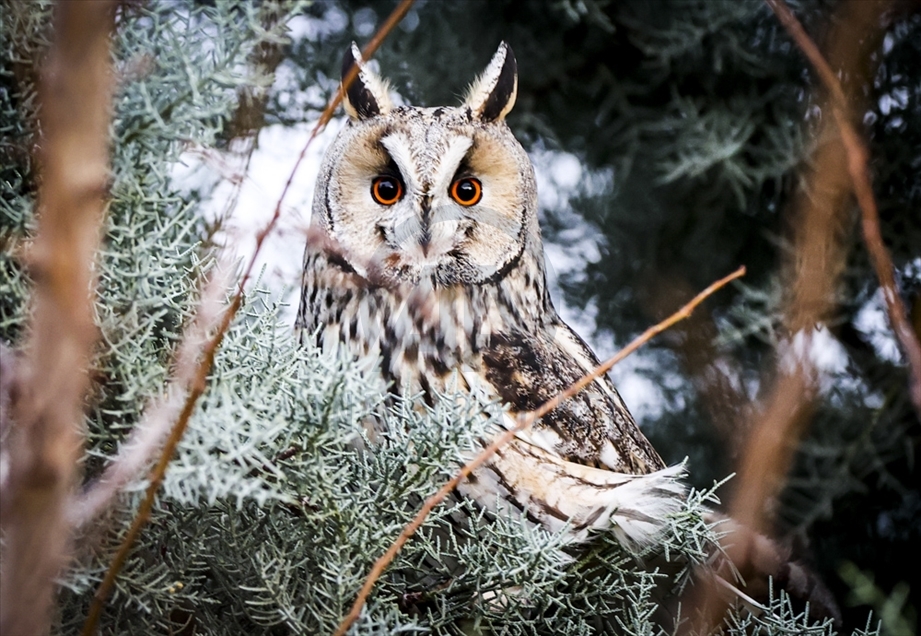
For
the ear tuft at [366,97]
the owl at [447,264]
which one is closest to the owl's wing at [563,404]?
the owl at [447,264]

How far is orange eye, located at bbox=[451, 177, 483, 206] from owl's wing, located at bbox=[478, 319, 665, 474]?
0.20 metres

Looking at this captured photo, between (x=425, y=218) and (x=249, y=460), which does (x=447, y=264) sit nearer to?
(x=425, y=218)

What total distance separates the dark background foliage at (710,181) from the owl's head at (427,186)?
1.06ft

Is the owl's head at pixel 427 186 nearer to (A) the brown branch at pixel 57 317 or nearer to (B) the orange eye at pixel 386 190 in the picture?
(B) the orange eye at pixel 386 190

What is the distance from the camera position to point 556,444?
1.21m

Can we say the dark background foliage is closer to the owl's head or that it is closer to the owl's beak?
the owl's head

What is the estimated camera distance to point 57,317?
42 cm

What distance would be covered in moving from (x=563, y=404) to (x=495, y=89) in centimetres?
46

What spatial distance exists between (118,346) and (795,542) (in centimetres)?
127

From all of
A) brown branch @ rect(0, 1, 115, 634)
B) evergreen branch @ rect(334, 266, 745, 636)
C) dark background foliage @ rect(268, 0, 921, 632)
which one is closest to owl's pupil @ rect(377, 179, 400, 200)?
dark background foliage @ rect(268, 0, 921, 632)

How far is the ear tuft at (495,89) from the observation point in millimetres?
1334

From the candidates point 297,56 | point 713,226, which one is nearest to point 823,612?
point 713,226

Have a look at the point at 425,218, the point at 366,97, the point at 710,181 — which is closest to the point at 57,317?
the point at 425,218

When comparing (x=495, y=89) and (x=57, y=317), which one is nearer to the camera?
(x=57, y=317)
